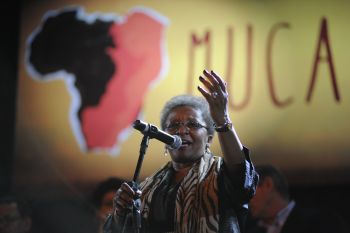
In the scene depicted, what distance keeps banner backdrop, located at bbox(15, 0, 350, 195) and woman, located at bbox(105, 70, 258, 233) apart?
1645mm

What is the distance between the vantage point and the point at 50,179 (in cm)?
497

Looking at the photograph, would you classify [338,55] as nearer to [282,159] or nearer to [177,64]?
[282,159]

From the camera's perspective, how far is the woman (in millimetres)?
2434

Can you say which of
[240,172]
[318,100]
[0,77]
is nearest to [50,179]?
[0,77]

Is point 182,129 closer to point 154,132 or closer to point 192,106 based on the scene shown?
point 192,106

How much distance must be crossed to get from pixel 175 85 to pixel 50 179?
135cm

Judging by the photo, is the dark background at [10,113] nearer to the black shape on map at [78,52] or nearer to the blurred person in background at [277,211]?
the black shape on map at [78,52]

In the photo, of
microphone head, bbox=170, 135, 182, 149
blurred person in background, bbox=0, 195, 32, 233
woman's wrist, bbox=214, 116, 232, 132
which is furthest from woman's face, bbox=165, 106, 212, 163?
blurred person in background, bbox=0, 195, 32, 233

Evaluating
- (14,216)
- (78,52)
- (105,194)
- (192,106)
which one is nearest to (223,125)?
(192,106)

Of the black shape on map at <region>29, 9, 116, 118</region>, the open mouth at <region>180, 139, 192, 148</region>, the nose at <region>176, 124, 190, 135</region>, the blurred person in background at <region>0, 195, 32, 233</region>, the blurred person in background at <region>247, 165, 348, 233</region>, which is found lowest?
the blurred person in background at <region>0, 195, 32, 233</region>

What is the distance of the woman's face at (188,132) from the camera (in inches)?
108

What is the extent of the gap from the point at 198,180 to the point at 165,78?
7.58 feet

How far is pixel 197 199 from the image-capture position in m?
2.59

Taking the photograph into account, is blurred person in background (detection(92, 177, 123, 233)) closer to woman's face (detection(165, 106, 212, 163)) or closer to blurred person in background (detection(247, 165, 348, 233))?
blurred person in background (detection(247, 165, 348, 233))
